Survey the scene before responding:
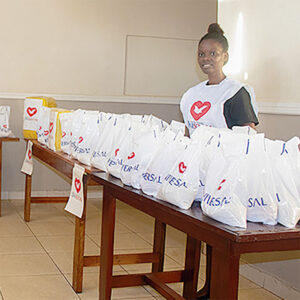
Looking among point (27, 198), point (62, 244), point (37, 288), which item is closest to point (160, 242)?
point (37, 288)

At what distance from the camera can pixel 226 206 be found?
1.63 meters

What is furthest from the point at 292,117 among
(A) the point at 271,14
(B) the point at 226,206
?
(B) the point at 226,206

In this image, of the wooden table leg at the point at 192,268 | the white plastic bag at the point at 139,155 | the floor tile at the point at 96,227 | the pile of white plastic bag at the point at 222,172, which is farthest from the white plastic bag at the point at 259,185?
the floor tile at the point at 96,227

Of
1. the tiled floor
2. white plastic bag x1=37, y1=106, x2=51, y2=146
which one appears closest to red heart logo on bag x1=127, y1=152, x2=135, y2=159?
the tiled floor

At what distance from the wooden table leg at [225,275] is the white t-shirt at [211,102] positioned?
1.28 metres

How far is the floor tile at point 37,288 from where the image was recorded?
300 centimetres

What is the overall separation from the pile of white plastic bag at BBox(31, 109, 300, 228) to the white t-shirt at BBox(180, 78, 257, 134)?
1.69ft

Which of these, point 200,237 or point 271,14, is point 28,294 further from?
point 271,14

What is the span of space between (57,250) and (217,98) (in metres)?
1.75

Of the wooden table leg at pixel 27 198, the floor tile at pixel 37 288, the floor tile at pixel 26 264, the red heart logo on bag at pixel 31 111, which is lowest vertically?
the floor tile at pixel 26 264

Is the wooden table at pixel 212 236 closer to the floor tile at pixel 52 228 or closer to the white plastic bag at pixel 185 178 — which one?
the white plastic bag at pixel 185 178

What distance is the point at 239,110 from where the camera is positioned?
2.85 meters

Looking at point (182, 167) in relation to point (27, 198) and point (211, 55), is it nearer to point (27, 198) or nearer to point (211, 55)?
point (211, 55)

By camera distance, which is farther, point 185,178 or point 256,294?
point 256,294
